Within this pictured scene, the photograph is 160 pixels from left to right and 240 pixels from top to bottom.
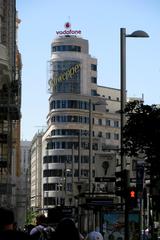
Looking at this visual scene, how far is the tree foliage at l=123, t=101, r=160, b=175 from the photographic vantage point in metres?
Result: 27.0

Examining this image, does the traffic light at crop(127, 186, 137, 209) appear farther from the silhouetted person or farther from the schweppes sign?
the schweppes sign

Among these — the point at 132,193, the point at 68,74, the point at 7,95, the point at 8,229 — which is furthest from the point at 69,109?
the point at 8,229

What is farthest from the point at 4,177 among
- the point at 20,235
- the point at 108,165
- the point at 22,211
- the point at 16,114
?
the point at 20,235

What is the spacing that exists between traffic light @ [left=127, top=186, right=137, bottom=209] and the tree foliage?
329 cm

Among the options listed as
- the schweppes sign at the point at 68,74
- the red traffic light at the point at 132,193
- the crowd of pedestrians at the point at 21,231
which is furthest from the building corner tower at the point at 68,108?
the crowd of pedestrians at the point at 21,231

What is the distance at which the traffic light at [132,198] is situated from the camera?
23420 mm

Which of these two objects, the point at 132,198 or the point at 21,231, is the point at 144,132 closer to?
the point at 132,198

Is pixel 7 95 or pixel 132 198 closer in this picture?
pixel 132 198

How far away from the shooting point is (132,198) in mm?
23641

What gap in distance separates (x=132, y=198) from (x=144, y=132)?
396cm

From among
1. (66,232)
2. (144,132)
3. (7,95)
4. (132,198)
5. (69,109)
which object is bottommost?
→ (66,232)

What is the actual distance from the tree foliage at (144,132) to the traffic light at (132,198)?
3.29 m

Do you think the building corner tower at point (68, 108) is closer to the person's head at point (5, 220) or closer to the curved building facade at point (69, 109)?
the curved building facade at point (69, 109)

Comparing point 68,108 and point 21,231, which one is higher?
point 68,108
